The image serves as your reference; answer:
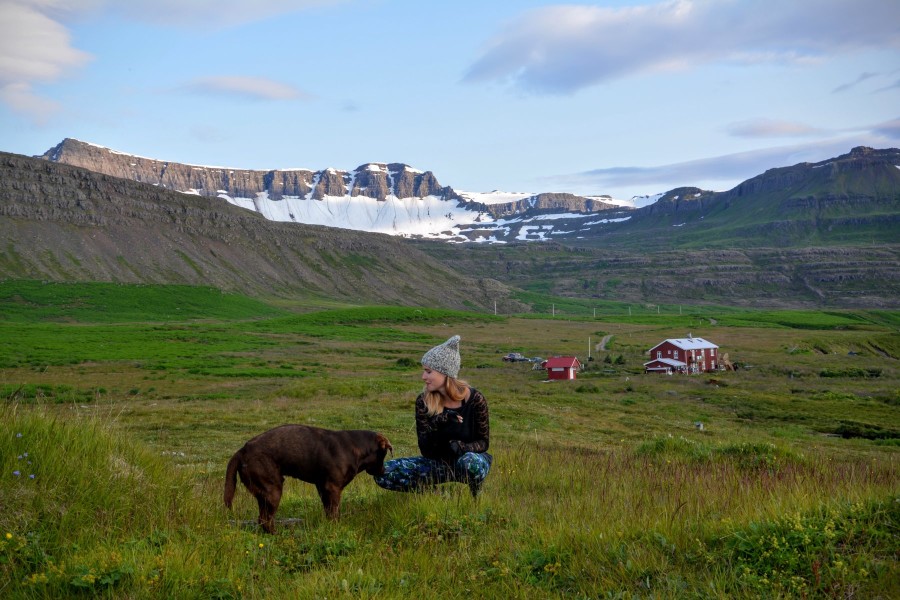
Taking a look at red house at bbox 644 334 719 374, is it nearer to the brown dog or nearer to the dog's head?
the dog's head

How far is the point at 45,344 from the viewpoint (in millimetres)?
60281

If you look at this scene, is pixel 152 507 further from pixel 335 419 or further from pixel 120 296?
pixel 120 296

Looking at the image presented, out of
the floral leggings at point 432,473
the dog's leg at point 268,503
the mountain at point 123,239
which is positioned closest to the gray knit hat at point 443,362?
the floral leggings at point 432,473

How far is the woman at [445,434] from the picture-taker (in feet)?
25.1

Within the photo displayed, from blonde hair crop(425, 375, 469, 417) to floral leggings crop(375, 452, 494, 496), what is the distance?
0.63 m

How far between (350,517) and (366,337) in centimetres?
8704

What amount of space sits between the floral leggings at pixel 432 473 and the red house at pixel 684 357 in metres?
62.6

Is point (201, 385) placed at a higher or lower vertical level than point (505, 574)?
lower

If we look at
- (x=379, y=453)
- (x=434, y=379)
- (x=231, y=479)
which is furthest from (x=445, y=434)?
(x=231, y=479)

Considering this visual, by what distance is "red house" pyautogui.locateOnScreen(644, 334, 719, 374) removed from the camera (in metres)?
67.2

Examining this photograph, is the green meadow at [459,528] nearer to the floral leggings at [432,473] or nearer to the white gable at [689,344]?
the floral leggings at [432,473]

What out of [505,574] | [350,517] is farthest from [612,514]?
[350,517]

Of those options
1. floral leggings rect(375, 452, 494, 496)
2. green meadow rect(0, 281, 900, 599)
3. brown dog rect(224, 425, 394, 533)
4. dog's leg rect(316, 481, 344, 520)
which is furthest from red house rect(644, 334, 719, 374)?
dog's leg rect(316, 481, 344, 520)

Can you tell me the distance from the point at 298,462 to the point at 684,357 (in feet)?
221
